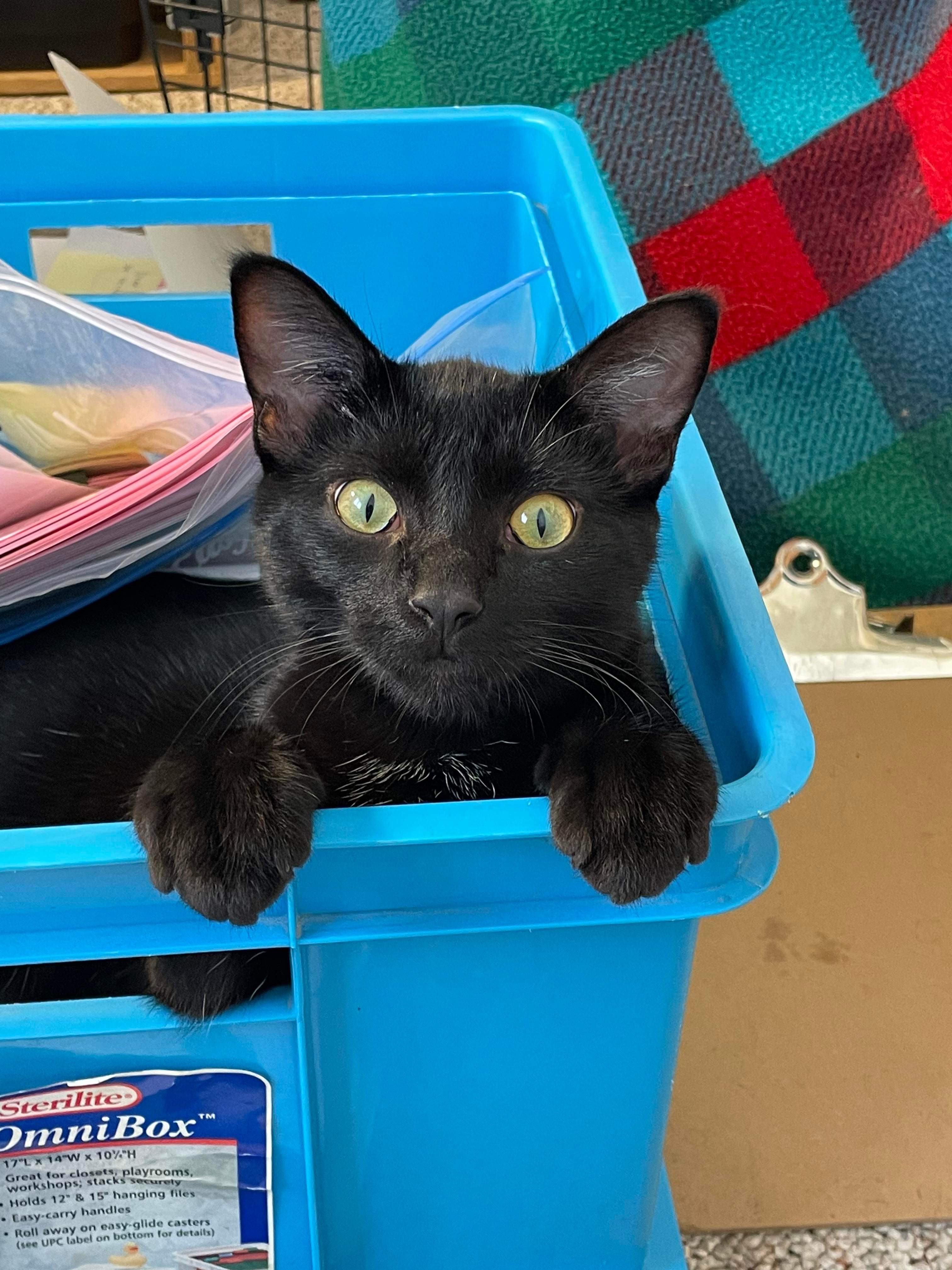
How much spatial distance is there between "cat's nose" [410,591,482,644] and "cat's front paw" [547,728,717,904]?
3.7 inches

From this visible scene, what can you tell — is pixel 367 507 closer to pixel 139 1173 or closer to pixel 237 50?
pixel 139 1173

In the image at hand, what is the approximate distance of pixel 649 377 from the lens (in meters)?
0.70

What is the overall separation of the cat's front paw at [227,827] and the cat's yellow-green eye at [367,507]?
151 millimetres

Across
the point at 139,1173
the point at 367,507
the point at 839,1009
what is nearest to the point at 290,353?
the point at 367,507

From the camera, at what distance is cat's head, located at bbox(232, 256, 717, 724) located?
65cm

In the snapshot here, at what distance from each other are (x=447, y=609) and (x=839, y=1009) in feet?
2.34

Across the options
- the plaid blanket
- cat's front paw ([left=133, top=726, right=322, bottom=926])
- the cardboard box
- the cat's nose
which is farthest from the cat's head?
the plaid blanket

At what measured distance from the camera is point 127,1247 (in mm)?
663

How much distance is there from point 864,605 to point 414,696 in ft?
2.86

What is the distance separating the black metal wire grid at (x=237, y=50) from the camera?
1.49m

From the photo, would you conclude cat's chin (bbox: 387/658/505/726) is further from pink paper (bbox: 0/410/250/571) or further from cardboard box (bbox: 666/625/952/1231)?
cardboard box (bbox: 666/625/952/1231)

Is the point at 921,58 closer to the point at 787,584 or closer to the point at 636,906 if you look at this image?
the point at 787,584

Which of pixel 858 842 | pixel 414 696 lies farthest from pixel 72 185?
pixel 858 842

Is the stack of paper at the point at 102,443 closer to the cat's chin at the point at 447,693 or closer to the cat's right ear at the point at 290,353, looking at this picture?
the cat's right ear at the point at 290,353
